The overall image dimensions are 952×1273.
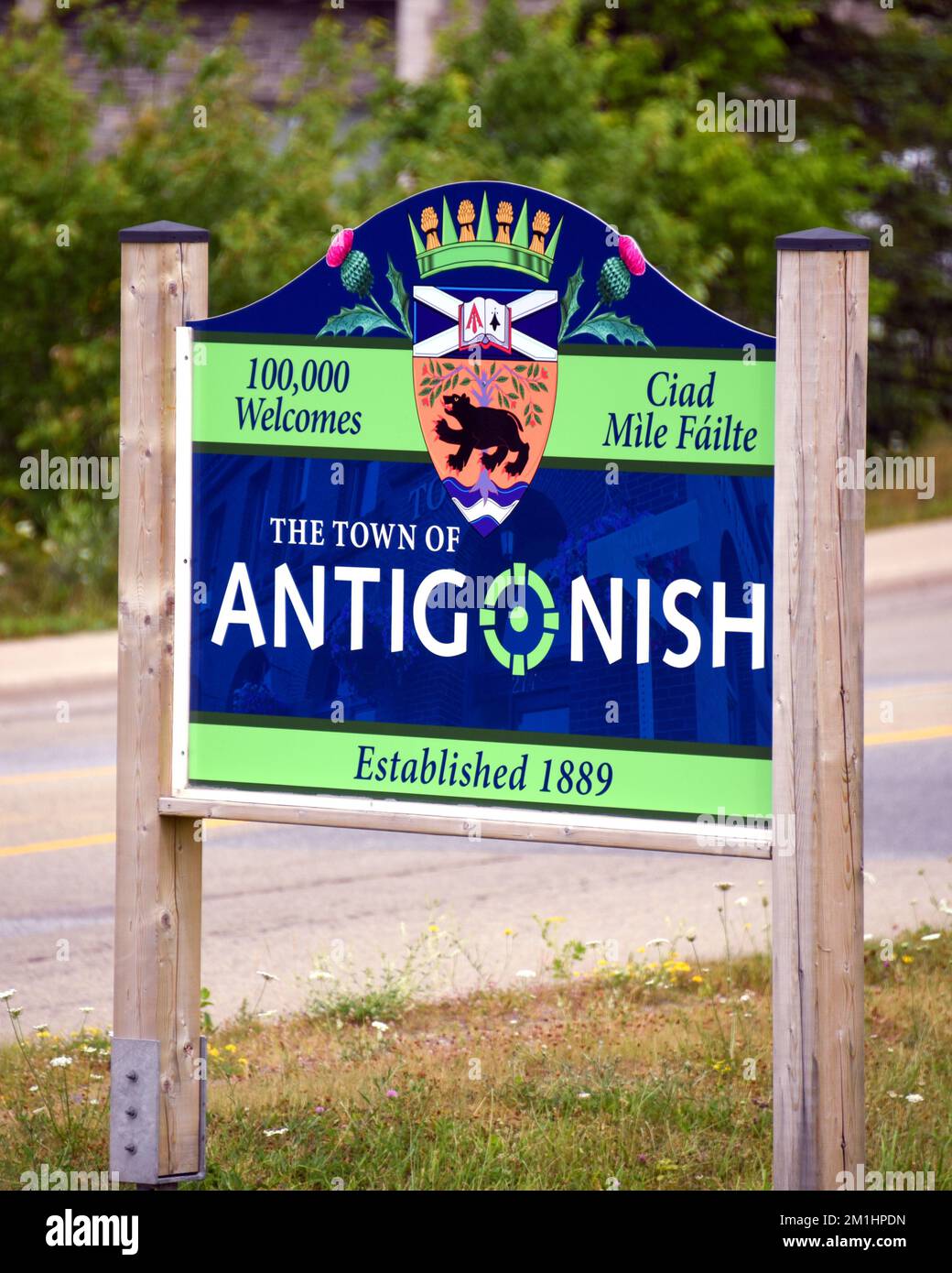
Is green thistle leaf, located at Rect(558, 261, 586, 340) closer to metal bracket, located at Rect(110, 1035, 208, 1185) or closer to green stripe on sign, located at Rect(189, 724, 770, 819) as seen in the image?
green stripe on sign, located at Rect(189, 724, 770, 819)

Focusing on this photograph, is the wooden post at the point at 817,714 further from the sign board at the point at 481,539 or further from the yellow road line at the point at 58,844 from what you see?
the yellow road line at the point at 58,844

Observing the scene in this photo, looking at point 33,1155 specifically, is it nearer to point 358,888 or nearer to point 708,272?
point 358,888

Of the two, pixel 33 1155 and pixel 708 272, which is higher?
pixel 708 272

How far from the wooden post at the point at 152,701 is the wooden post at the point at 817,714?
146 centimetres

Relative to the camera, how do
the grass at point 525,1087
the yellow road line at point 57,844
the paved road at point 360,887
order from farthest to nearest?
the yellow road line at point 57,844
the paved road at point 360,887
the grass at point 525,1087

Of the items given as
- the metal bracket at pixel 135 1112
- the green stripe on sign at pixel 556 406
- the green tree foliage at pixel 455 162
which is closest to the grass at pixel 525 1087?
the metal bracket at pixel 135 1112

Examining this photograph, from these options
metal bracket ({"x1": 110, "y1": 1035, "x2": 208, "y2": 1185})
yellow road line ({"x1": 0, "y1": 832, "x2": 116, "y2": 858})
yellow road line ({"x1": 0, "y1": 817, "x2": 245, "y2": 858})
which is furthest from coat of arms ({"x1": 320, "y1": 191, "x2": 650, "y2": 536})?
yellow road line ({"x1": 0, "y1": 832, "x2": 116, "y2": 858})

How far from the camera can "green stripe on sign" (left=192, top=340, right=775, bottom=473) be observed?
4.30 metres

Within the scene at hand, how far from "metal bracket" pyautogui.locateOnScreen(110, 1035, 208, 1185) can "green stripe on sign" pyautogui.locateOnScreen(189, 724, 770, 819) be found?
66cm

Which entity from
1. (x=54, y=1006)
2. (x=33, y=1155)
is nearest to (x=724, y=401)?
(x=33, y=1155)

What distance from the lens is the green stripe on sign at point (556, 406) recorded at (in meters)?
4.30

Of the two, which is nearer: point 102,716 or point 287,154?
point 102,716
